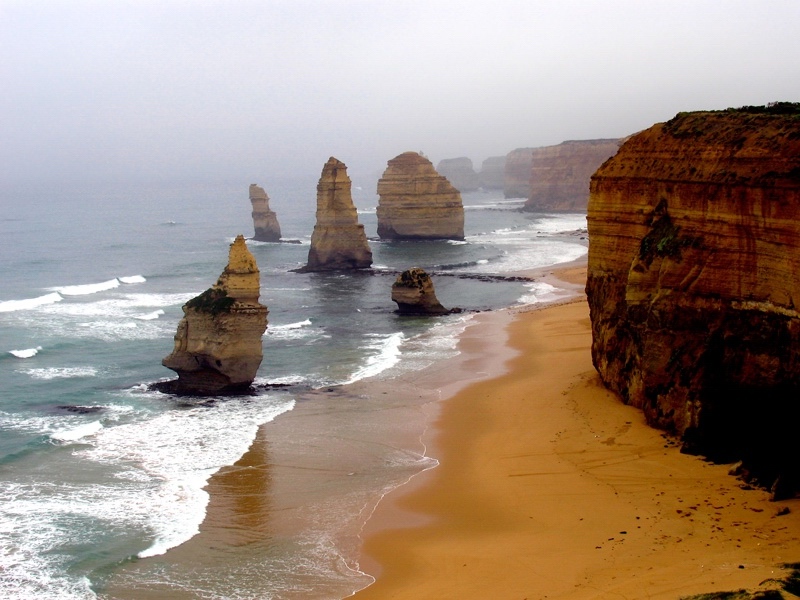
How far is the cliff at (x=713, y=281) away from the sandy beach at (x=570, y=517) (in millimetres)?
929

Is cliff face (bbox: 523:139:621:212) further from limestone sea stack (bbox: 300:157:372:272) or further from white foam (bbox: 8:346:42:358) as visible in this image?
white foam (bbox: 8:346:42:358)

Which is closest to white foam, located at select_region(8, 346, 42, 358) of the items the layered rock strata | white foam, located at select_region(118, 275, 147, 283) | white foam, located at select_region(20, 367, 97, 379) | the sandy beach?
white foam, located at select_region(20, 367, 97, 379)

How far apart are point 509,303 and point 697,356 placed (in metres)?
29.8

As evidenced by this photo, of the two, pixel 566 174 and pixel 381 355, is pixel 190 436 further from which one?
pixel 566 174

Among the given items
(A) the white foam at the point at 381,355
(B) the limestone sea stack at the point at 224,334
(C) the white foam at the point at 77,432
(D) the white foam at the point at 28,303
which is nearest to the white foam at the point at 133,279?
(D) the white foam at the point at 28,303

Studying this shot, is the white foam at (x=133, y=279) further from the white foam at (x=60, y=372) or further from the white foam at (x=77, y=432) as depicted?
the white foam at (x=77, y=432)

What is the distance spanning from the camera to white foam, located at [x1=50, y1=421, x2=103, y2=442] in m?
24.9

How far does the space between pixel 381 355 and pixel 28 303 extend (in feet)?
80.0

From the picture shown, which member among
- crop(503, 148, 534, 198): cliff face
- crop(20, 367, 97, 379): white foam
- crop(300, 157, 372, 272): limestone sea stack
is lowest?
crop(20, 367, 97, 379): white foam

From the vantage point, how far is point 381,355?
36.3m

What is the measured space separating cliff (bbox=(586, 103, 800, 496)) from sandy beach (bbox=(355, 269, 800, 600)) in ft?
3.05

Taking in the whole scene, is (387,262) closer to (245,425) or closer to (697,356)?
(245,425)

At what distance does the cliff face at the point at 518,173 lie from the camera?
184875mm

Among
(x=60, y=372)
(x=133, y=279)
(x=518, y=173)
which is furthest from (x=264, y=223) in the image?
(x=518, y=173)
